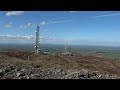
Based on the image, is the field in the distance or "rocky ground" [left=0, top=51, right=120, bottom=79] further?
the field in the distance

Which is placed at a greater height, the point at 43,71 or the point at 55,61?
the point at 43,71

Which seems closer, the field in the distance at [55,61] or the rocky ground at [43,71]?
the rocky ground at [43,71]

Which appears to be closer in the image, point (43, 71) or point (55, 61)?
point (43, 71)
